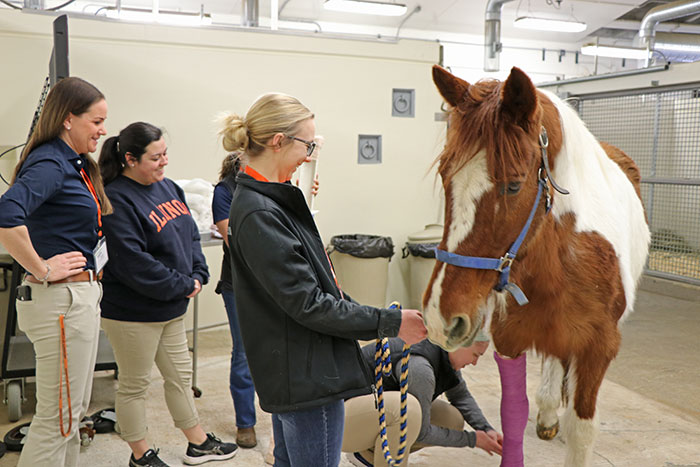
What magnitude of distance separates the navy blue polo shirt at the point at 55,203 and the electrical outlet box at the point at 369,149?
3329mm

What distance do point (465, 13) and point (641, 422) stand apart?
10029mm

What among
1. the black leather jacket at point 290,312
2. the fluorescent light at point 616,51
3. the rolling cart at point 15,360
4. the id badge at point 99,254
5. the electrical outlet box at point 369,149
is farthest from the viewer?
the fluorescent light at point 616,51

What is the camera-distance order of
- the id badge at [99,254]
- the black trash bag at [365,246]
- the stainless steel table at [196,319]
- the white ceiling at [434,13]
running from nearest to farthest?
the id badge at [99,254], the stainless steel table at [196,319], the black trash bag at [365,246], the white ceiling at [434,13]

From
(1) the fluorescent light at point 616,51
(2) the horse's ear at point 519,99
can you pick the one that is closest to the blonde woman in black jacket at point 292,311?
(2) the horse's ear at point 519,99

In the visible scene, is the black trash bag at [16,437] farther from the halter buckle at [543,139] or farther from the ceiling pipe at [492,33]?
the ceiling pipe at [492,33]

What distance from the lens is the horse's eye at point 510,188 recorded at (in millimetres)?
1417

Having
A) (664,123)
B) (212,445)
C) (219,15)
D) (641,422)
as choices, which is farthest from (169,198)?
(219,15)

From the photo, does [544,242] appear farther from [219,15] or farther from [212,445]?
[219,15]

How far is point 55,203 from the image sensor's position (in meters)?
1.94

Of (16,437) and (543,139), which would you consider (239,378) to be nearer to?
(16,437)

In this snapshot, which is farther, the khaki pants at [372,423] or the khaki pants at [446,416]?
the khaki pants at [446,416]

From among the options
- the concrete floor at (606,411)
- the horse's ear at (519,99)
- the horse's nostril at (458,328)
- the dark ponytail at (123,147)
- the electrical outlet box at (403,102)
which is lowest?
the concrete floor at (606,411)

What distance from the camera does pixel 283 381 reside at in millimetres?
1358

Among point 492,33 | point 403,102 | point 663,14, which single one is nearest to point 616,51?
point 663,14
